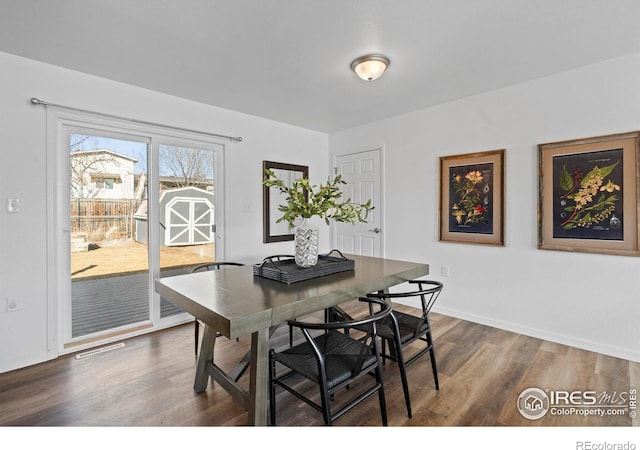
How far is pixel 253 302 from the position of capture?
151cm

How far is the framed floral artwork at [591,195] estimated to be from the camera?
8.08 ft

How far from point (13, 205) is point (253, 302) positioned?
225 centimetres

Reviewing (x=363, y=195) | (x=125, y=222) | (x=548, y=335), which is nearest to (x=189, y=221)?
(x=125, y=222)

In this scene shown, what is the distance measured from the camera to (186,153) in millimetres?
3434

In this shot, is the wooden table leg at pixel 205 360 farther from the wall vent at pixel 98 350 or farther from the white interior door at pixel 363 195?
the white interior door at pixel 363 195

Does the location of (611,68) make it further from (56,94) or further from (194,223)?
(56,94)

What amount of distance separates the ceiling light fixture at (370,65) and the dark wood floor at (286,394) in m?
2.31

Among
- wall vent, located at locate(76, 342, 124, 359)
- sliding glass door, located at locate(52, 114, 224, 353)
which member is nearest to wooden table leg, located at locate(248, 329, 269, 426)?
wall vent, located at locate(76, 342, 124, 359)

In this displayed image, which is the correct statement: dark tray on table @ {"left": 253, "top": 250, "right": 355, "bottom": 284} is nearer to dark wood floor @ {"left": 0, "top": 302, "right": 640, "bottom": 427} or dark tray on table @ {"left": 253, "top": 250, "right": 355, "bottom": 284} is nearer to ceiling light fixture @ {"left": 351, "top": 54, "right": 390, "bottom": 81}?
A: dark wood floor @ {"left": 0, "top": 302, "right": 640, "bottom": 427}

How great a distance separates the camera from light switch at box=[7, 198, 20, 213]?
7.79 feet

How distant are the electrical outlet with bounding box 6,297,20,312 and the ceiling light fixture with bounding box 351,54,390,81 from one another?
3219mm
